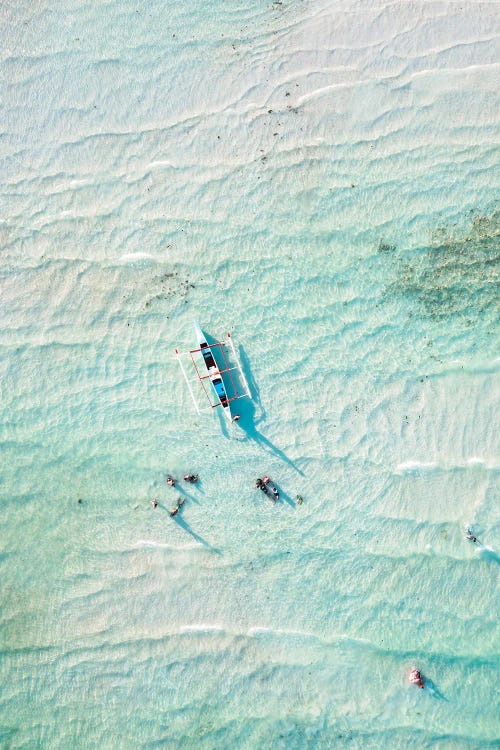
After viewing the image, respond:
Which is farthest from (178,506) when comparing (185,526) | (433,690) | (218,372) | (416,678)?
(433,690)

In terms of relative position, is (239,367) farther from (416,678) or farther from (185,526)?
(416,678)

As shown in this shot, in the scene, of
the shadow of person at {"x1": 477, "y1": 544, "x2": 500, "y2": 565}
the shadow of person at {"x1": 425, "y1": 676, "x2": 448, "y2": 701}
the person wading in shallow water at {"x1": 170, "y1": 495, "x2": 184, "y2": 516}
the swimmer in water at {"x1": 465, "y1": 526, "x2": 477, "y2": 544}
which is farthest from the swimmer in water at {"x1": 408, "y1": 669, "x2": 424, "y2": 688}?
the person wading in shallow water at {"x1": 170, "y1": 495, "x2": 184, "y2": 516}

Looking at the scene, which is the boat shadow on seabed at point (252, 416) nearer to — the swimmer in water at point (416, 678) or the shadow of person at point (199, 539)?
the shadow of person at point (199, 539)

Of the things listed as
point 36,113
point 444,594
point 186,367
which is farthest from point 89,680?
point 36,113

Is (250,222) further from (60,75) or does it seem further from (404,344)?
(60,75)

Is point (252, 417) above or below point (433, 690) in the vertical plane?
above

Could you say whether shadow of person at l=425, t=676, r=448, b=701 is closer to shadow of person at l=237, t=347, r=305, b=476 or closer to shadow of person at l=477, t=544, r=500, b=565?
shadow of person at l=477, t=544, r=500, b=565

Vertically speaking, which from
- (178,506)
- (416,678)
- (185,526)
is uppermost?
(178,506)
